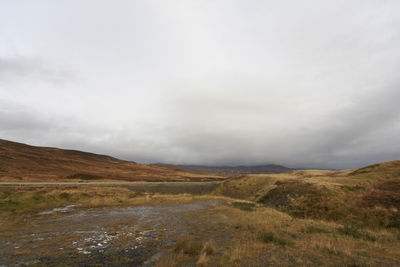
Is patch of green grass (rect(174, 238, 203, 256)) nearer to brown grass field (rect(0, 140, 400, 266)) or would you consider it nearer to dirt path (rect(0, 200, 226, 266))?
brown grass field (rect(0, 140, 400, 266))

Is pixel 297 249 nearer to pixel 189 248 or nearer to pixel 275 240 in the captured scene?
pixel 275 240

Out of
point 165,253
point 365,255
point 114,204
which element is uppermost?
point 365,255

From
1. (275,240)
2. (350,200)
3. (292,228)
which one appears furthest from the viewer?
(350,200)

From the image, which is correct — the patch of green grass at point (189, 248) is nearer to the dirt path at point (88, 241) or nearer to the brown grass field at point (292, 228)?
the brown grass field at point (292, 228)

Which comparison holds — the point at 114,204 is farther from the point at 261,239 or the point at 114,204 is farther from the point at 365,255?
the point at 365,255

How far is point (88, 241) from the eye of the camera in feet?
44.4

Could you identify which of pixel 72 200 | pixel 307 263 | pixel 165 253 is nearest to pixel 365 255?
pixel 307 263

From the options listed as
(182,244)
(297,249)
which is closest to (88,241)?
(182,244)

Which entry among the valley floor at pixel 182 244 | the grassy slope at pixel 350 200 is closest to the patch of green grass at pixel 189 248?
the valley floor at pixel 182 244

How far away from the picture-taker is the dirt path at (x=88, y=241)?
10.5m

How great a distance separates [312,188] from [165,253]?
1084 inches

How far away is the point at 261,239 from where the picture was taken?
1350cm

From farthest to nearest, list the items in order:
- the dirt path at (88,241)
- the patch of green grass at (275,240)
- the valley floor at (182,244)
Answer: the patch of green grass at (275,240) → the dirt path at (88,241) → the valley floor at (182,244)

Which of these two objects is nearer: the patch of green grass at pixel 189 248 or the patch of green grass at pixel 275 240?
the patch of green grass at pixel 189 248
